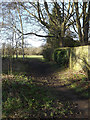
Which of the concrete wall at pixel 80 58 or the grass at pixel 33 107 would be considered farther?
the concrete wall at pixel 80 58

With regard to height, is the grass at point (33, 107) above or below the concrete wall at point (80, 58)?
below

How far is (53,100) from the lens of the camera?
4.67 metres

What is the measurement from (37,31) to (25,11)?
290cm

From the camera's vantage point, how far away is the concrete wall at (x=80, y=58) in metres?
7.11

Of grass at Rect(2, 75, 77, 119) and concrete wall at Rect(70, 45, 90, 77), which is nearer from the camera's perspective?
grass at Rect(2, 75, 77, 119)

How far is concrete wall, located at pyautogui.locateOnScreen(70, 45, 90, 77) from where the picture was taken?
7.11m

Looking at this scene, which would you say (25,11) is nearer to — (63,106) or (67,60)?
(67,60)

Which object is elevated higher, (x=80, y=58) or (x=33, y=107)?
(x=80, y=58)

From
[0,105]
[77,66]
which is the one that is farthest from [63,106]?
[77,66]

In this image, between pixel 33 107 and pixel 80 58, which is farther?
pixel 80 58

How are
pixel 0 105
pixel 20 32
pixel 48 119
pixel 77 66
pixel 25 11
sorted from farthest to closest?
1. pixel 20 32
2. pixel 25 11
3. pixel 77 66
4. pixel 0 105
5. pixel 48 119

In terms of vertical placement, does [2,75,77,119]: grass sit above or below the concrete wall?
below

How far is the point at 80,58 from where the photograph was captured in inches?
297

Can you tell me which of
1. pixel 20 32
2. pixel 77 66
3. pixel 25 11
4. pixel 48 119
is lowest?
pixel 48 119
